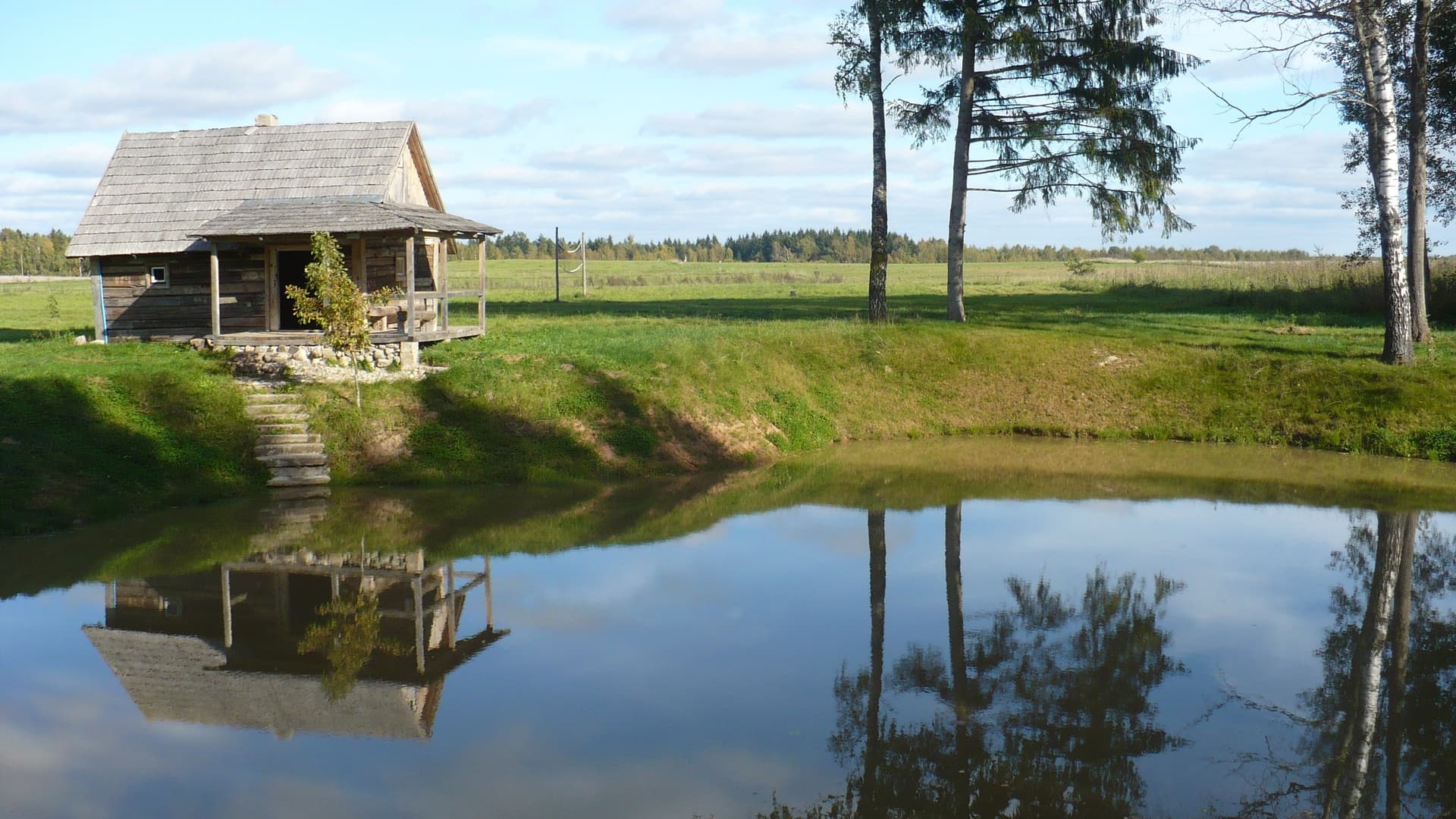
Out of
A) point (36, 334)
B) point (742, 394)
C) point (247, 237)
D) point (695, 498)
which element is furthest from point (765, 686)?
point (36, 334)

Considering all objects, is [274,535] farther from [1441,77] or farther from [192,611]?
[1441,77]

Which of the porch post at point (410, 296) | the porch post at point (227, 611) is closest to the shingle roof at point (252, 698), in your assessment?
the porch post at point (227, 611)

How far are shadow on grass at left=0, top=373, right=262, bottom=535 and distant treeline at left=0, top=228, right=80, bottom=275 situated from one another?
98704 millimetres

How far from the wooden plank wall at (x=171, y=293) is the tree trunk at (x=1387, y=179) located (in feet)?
76.5

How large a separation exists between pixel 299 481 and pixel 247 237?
836cm

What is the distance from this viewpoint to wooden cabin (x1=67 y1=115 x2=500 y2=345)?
24578 millimetres

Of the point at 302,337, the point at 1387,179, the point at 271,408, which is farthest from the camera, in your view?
the point at 302,337

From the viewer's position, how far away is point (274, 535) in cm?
1416

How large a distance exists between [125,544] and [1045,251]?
118 metres

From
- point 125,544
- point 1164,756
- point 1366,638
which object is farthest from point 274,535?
point 1366,638

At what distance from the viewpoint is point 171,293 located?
25.6m

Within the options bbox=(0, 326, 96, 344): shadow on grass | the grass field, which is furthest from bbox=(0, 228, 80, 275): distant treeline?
the grass field

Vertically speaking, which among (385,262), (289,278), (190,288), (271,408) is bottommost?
(271,408)

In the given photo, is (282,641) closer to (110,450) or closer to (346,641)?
(346,641)
